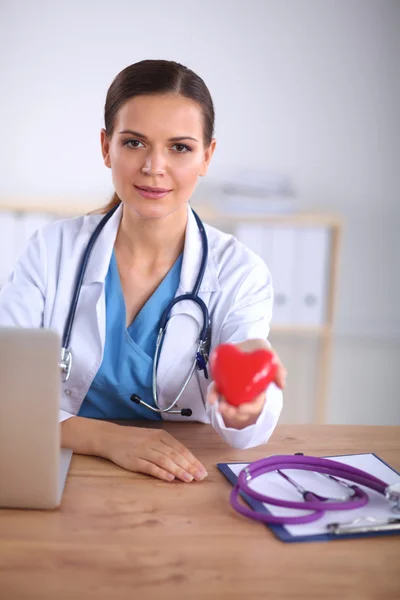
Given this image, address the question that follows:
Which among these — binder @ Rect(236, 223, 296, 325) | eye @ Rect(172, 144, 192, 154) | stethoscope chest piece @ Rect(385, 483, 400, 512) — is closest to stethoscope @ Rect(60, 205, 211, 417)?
eye @ Rect(172, 144, 192, 154)

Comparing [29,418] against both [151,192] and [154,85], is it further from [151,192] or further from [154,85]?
[154,85]

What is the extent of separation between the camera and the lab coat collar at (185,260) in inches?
62.2

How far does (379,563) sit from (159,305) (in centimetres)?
80

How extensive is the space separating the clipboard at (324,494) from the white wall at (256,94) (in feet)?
6.48

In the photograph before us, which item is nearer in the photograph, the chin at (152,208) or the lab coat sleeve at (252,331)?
the lab coat sleeve at (252,331)

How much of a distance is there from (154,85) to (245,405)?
75 cm

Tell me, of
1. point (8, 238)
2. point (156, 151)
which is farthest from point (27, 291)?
point (8, 238)

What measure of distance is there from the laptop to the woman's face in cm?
62

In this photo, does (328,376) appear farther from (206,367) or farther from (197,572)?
(197,572)

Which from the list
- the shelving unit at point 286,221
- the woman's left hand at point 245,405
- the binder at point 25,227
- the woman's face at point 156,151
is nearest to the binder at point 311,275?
the shelving unit at point 286,221

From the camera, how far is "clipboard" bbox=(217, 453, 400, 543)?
998mm

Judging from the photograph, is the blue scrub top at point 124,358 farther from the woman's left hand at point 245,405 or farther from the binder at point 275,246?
the binder at point 275,246

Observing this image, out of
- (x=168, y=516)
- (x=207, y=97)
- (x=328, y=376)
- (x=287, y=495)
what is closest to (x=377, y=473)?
(x=287, y=495)

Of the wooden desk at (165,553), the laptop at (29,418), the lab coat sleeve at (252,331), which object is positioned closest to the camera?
the wooden desk at (165,553)
